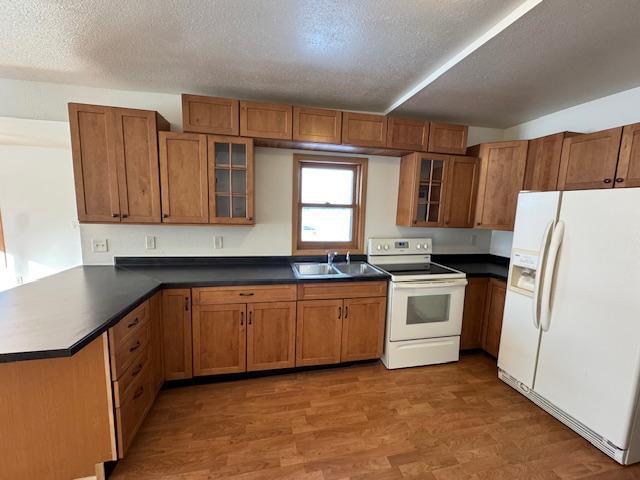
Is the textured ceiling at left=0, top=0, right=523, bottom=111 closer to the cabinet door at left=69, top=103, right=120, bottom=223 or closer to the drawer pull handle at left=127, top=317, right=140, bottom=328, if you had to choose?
the cabinet door at left=69, top=103, right=120, bottom=223

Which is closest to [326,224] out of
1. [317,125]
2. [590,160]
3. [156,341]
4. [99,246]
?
[317,125]

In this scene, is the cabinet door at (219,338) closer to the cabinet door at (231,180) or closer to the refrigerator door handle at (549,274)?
the cabinet door at (231,180)

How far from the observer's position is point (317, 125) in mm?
2412

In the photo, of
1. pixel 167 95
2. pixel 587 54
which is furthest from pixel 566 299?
pixel 167 95

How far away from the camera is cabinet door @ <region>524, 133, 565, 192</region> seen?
7.81ft

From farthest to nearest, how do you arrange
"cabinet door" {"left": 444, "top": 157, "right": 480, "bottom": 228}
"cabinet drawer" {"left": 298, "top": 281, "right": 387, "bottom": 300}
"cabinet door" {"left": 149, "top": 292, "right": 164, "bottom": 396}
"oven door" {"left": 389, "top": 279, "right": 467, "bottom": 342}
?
"cabinet door" {"left": 444, "top": 157, "right": 480, "bottom": 228} → "oven door" {"left": 389, "top": 279, "right": 467, "bottom": 342} → "cabinet drawer" {"left": 298, "top": 281, "right": 387, "bottom": 300} → "cabinet door" {"left": 149, "top": 292, "right": 164, "bottom": 396}

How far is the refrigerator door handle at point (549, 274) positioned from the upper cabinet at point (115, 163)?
3.06m

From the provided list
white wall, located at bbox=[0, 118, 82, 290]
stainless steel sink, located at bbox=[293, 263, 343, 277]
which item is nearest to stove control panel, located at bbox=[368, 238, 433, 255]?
stainless steel sink, located at bbox=[293, 263, 343, 277]

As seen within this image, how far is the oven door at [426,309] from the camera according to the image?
247 cm

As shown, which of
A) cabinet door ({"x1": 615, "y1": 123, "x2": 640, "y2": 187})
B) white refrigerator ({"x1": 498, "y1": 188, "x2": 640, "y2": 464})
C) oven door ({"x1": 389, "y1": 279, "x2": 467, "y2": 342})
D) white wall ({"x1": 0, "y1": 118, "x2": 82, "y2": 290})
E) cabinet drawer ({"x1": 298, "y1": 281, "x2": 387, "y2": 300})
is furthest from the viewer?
white wall ({"x1": 0, "y1": 118, "x2": 82, "y2": 290})

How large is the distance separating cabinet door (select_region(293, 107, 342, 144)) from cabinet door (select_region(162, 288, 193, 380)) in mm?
1664

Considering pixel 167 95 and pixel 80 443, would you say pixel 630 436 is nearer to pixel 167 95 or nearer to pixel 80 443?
pixel 80 443

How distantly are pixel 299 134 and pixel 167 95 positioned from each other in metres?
1.30

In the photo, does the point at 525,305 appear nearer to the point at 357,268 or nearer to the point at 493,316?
the point at 493,316
